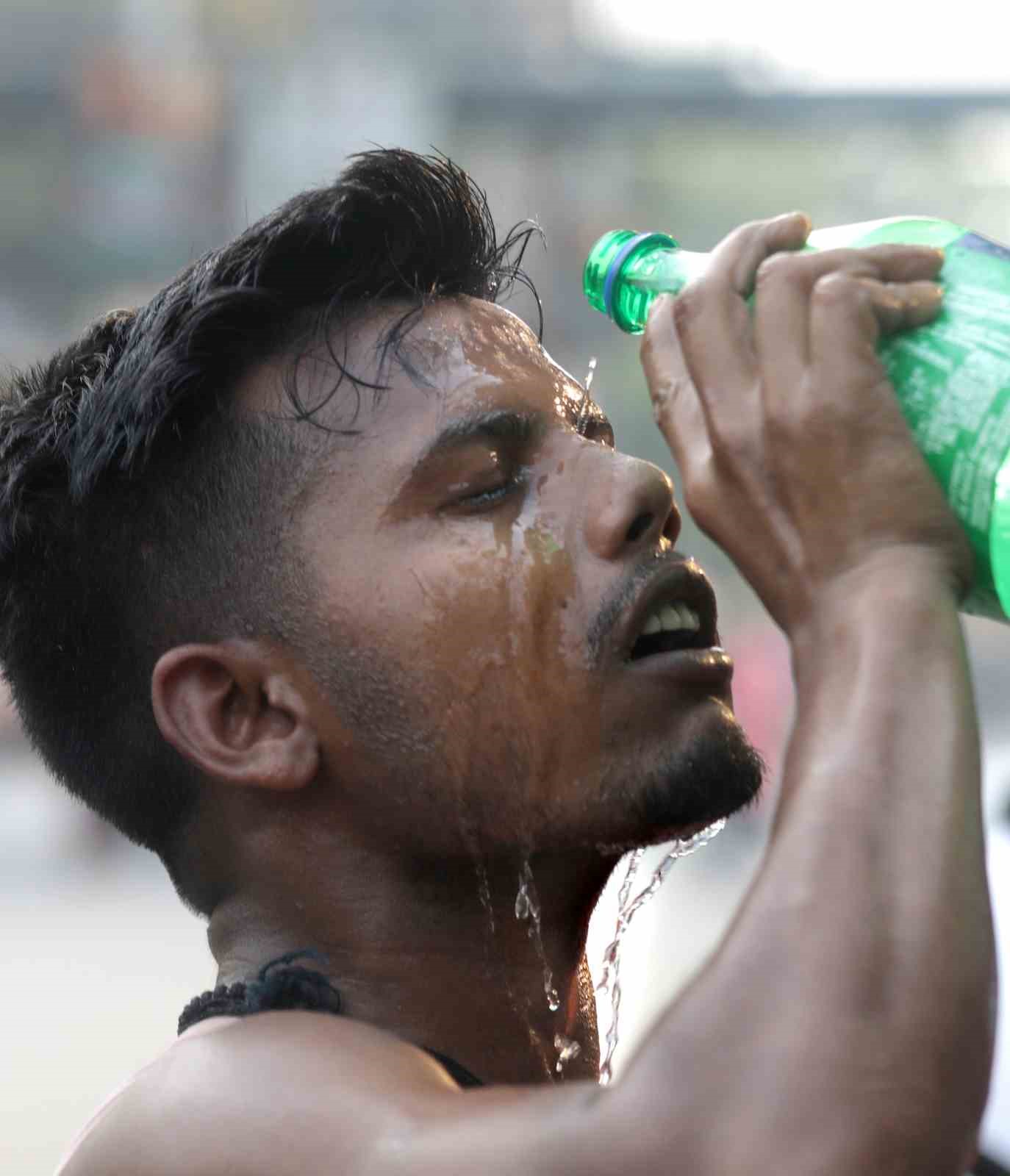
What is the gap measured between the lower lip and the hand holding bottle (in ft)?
0.99

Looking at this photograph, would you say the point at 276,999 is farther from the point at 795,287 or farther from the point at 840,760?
the point at 795,287

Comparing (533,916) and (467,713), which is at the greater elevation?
(467,713)

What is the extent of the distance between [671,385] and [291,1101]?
2.41 feet

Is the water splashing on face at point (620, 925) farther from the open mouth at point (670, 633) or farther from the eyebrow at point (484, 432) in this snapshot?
the eyebrow at point (484, 432)

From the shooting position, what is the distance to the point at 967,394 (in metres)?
1.58

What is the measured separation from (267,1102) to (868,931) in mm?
590

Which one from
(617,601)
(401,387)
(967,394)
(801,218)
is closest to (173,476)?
(401,387)

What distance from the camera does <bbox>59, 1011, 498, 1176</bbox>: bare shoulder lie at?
5.02 ft

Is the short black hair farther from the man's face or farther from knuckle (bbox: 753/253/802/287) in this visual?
knuckle (bbox: 753/253/802/287)

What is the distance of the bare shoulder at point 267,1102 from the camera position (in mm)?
1529

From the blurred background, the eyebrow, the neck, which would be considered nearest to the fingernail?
the eyebrow

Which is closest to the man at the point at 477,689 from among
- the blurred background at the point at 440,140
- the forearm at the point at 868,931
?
the forearm at the point at 868,931

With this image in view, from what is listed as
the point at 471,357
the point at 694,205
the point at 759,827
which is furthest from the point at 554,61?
the point at 471,357

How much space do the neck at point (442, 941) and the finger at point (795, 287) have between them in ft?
2.15
